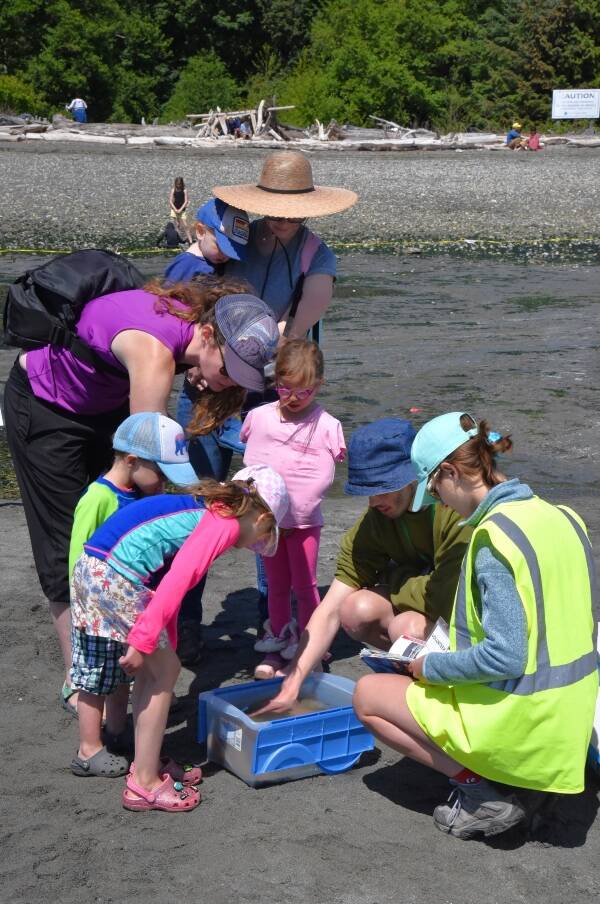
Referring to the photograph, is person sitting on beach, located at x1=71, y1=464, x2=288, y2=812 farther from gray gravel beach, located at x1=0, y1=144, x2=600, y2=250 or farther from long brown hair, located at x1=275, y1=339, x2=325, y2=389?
gray gravel beach, located at x1=0, y1=144, x2=600, y2=250

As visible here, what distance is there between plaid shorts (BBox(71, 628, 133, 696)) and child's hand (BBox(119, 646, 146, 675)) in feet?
0.87

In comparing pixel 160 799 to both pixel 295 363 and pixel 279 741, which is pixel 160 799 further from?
pixel 295 363

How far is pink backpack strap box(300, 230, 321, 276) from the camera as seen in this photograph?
496 centimetres

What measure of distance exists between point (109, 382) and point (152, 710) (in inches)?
45.3

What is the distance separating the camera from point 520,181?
94.1 ft

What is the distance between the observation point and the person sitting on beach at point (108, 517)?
12.4 ft

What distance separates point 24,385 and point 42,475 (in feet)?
1.09

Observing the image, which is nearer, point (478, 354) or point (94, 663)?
point (94, 663)

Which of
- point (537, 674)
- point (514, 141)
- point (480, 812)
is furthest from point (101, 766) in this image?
point (514, 141)

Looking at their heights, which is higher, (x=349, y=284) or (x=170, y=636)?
(x=170, y=636)

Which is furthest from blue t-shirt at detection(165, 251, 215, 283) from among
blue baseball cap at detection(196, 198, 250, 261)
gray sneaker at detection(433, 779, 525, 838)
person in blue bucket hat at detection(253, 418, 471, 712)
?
gray sneaker at detection(433, 779, 525, 838)

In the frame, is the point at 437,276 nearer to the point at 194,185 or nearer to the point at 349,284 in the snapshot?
the point at 349,284

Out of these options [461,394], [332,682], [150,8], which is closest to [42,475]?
[332,682]

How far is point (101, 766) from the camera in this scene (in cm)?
390
